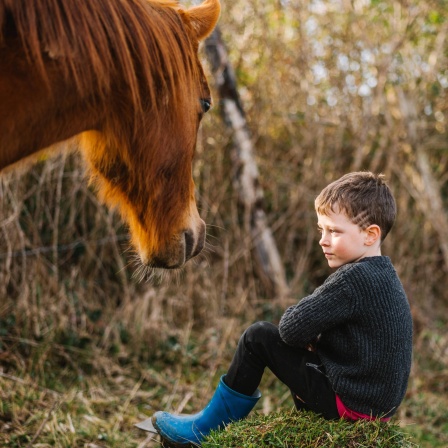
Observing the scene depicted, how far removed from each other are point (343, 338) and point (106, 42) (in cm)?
141

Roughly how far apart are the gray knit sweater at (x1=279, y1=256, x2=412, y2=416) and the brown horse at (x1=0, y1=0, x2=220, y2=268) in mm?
561

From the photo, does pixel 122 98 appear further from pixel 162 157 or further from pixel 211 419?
pixel 211 419

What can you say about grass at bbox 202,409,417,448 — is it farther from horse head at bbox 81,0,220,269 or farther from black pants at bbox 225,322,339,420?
horse head at bbox 81,0,220,269

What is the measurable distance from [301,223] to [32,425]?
12.1 feet

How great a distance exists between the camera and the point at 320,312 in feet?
7.55

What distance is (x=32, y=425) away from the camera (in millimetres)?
3219

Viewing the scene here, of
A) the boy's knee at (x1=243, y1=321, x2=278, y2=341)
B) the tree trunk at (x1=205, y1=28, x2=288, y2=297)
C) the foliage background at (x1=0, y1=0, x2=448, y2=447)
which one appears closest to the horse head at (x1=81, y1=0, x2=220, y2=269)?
the boy's knee at (x1=243, y1=321, x2=278, y2=341)

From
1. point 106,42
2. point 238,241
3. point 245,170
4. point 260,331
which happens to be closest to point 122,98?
point 106,42

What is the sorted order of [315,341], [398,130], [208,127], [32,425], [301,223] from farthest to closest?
[398,130]
[301,223]
[208,127]
[32,425]
[315,341]

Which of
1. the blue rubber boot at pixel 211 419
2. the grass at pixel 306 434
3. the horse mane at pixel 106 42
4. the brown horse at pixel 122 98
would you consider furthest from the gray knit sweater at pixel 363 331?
the horse mane at pixel 106 42

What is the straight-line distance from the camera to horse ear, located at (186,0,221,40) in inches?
91.7

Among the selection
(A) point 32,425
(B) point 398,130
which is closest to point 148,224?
(A) point 32,425

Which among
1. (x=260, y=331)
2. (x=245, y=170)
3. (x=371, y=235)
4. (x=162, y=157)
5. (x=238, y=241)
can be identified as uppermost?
(x=162, y=157)

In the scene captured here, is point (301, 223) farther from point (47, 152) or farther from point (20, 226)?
point (47, 152)
